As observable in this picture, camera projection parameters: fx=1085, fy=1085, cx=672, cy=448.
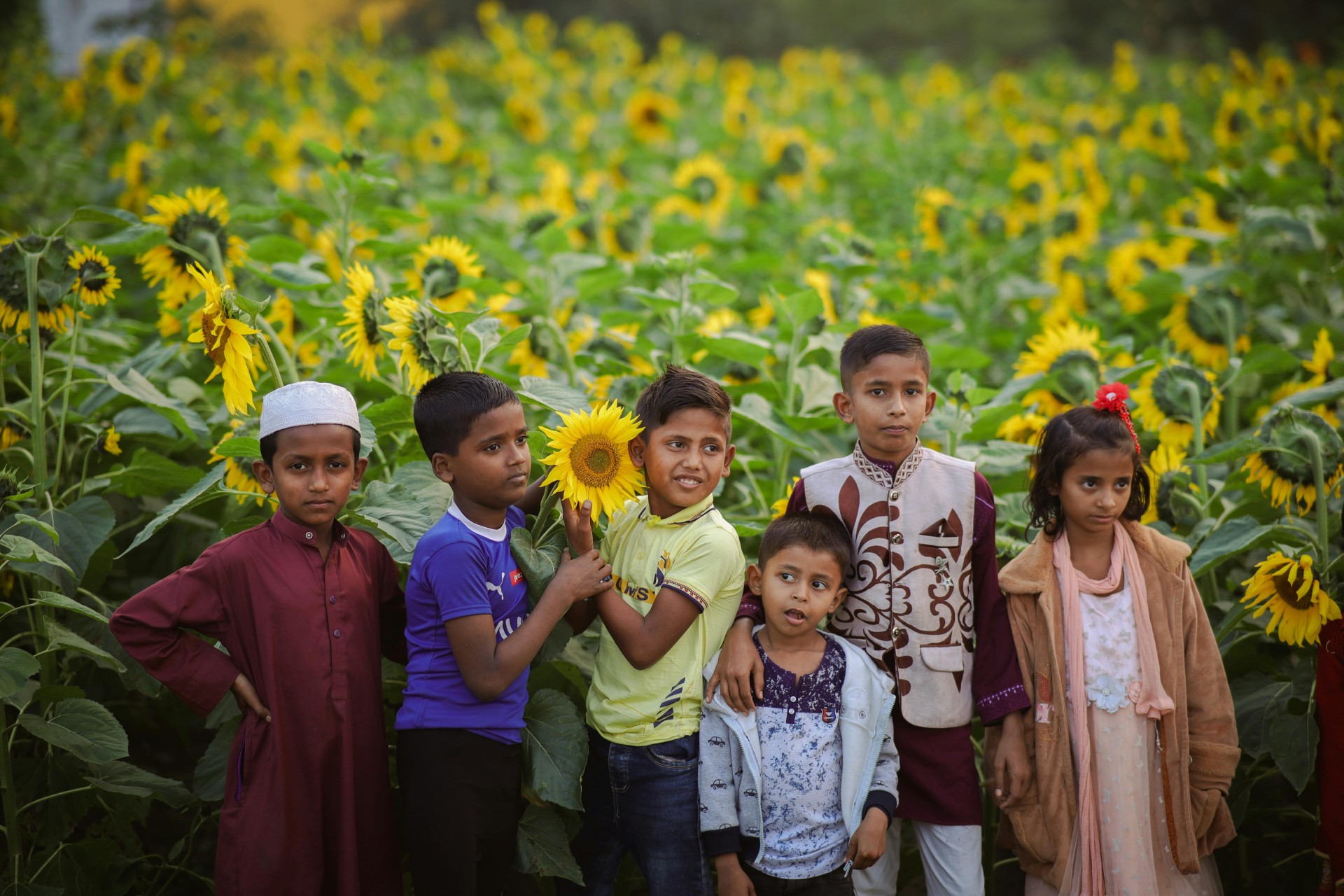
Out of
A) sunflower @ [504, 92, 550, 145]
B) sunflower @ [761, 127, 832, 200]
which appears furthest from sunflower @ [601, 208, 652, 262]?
sunflower @ [504, 92, 550, 145]

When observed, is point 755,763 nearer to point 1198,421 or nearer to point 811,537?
point 811,537

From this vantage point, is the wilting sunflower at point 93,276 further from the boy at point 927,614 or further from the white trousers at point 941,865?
the white trousers at point 941,865

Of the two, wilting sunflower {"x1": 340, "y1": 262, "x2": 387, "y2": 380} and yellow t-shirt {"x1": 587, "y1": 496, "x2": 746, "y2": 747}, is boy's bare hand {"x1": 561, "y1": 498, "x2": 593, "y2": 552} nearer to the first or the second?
yellow t-shirt {"x1": 587, "y1": 496, "x2": 746, "y2": 747}

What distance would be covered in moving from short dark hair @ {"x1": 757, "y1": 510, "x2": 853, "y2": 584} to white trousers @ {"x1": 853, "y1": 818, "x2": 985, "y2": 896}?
572 millimetres

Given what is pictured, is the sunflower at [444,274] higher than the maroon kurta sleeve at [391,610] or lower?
higher

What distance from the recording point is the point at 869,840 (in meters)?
2.07

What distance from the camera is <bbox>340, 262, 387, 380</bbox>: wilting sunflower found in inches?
96.4

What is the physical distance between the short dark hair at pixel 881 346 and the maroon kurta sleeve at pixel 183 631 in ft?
4.26

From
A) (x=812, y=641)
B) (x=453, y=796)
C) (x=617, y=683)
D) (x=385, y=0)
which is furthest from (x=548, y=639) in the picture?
(x=385, y=0)

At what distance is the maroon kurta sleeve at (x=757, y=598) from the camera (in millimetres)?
2238

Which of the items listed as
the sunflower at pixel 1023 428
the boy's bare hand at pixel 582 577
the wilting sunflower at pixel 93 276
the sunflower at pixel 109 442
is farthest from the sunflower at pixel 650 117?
the boy's bare hand at pixel 582 577

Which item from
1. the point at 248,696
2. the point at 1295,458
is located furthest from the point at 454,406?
the point at 1295,458

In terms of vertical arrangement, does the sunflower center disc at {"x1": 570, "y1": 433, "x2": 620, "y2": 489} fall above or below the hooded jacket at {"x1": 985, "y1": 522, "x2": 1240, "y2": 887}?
above

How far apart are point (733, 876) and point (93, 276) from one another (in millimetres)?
1962
